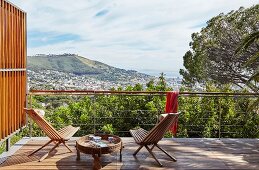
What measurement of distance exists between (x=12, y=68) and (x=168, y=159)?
315 cm

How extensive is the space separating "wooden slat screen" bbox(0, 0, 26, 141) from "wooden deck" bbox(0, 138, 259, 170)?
0.54 metres

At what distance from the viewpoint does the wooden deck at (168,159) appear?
4.91 meters

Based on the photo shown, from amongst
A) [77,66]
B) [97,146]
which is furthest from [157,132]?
[77,66]

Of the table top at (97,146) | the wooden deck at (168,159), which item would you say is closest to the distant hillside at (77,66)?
the wooden deck at (168,159)

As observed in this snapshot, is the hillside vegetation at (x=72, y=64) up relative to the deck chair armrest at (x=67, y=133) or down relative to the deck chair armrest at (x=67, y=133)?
up

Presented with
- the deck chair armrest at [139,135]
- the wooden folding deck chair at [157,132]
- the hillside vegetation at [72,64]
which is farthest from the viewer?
the hillside vegetation at [72,64]

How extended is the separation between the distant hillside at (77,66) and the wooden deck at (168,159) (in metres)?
11.2

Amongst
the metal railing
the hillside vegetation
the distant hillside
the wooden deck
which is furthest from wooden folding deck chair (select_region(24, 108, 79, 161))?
the hillside vegetation

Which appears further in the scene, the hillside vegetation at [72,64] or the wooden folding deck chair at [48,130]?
the hillside vegetation at [72,64]

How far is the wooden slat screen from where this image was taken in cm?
500

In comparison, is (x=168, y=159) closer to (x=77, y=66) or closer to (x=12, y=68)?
(x=12, y=68)

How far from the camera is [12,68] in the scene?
547 centimetres

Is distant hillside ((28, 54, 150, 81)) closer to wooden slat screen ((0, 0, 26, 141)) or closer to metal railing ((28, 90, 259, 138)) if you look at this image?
metal railing ((28, 90, 259, 138))

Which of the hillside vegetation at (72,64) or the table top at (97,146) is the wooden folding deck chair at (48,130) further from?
the hillside vegetation at (72,64)
